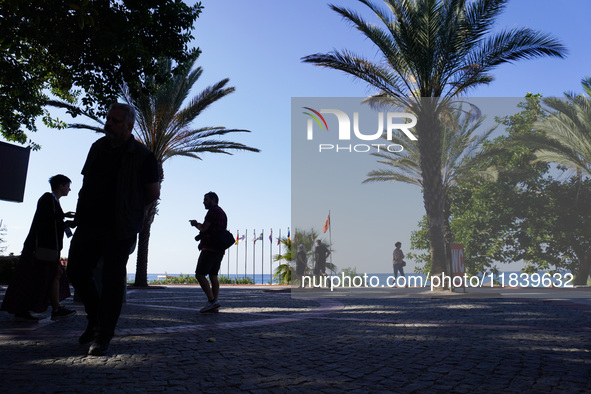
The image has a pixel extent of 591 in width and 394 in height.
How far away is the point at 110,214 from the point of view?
369cm

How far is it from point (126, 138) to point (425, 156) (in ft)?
41.3

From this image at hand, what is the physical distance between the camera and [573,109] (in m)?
20.4

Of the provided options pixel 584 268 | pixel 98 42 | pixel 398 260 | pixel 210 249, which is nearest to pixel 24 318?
pixel 210 249

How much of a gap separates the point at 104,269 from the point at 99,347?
0.56 meters

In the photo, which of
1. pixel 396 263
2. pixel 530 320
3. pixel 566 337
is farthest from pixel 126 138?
pixel 396 263

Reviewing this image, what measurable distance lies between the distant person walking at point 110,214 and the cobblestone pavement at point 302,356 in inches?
16.4

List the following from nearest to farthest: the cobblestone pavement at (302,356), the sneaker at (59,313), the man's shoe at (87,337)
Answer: the cobblestone pavement at (302,356) → the man's shoe at (87,337) → the sneaker at (59,313)

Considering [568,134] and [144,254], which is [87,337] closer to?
[144,254]

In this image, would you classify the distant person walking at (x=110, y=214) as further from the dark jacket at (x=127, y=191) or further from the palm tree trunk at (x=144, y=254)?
the palm tree trunk at (x=144, y=254)

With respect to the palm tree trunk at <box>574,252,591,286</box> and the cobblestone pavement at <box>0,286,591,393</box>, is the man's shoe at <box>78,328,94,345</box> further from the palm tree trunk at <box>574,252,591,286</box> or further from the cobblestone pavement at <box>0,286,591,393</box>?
the palm tree trunk at <box>574,252,591,286</box>

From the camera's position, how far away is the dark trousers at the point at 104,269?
364cm

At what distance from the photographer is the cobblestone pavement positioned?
2795mm

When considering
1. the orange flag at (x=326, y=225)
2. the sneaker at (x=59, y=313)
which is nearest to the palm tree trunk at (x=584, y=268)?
the orange flag at (x=326, y=225)

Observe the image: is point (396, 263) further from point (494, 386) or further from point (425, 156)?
point (494, 386)
